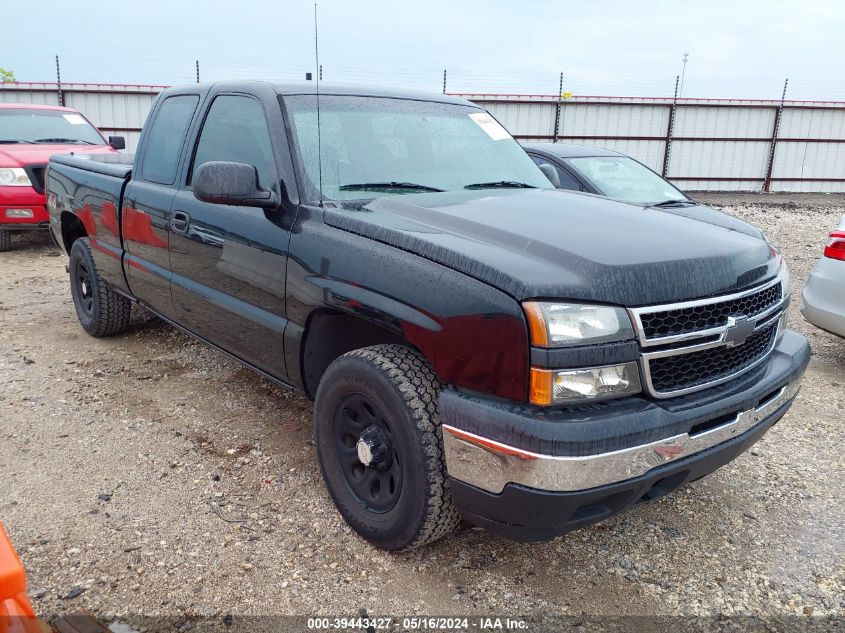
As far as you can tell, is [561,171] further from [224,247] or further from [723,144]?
[723,144]

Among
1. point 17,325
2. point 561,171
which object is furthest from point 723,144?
point 17,325

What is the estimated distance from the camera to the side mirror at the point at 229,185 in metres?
2.77

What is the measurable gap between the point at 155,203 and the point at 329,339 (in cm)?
162

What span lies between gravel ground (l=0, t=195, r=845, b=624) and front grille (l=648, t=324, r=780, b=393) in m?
0.79

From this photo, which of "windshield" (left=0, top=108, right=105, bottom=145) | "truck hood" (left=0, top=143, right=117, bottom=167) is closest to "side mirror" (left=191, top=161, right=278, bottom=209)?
"truck hood" (left=0, top=143, right=117, bottom=167)

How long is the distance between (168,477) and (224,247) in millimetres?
1098

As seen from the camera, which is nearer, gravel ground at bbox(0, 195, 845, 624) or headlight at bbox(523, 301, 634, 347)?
headlight at bbox(523, 301, 634, 347)

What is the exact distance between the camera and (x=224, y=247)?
10.6ft

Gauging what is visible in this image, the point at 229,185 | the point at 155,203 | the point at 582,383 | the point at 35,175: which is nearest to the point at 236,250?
the point at 229,185

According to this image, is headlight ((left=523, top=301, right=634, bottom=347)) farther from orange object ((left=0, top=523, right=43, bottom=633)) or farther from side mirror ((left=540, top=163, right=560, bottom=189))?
side mirror ((left=540, top=163, right=560, bottom=189))

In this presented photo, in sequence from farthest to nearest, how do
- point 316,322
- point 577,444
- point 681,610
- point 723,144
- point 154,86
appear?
point 723,144, point 154,86, point 316,322, point 681,610, point 577,444

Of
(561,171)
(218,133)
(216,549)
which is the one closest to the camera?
(216,549)

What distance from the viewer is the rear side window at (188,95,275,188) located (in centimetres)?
312

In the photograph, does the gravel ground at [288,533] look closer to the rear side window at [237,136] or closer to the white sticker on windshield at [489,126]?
the rear side window at [237,136]
